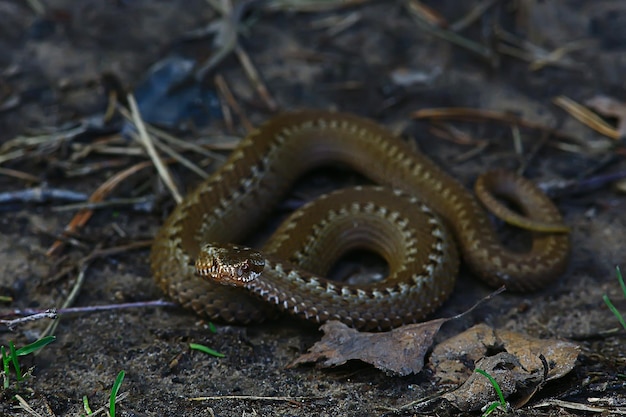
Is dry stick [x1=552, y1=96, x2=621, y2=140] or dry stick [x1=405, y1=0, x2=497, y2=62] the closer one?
dry stick [x1=552, y1=96, x2=621, y2=140]

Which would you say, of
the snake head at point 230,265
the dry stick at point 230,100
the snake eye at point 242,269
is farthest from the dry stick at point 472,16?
the snake eye at point 242,269

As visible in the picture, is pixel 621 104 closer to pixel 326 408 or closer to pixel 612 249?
pixel 612 249

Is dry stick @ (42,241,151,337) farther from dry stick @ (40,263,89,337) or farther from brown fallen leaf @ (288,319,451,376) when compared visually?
brown fallen leaf @ (288,319,451,376)

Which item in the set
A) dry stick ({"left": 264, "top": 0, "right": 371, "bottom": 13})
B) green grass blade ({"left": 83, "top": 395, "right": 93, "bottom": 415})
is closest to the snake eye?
green grass blade ({"left": 83, "top": 395, "right": 93, "bottom": 415})

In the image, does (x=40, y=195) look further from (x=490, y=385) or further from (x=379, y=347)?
(x=490, y=385)

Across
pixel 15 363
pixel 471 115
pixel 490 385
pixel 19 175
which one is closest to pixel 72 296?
pixel 15 363

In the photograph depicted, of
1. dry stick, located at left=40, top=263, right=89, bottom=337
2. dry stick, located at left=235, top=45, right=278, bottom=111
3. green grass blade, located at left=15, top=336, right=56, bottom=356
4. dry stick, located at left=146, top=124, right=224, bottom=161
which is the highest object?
dry stick, located at left=235, top=45, right=278, bottom=111
